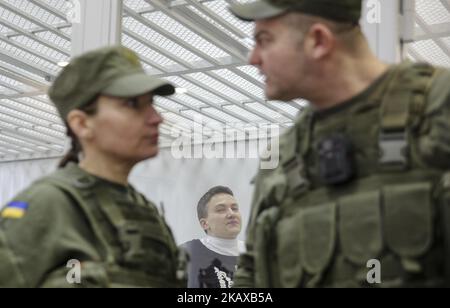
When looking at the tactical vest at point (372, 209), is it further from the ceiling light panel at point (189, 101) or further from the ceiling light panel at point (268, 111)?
the ceiling light panel at point (189, 101)

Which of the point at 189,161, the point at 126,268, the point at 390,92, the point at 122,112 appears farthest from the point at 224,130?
the point at 390,92

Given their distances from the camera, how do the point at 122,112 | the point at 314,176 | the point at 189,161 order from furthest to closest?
1. the point at 189,161
2. the point at 122,112
3. the point at 314,176

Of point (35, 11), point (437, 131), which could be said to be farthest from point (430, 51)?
point (35, 11)

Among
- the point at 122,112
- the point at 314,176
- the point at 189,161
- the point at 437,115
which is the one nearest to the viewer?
the point at 437,115

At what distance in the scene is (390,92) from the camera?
979 millimetres

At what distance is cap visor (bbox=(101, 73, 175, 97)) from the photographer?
3.81 ft

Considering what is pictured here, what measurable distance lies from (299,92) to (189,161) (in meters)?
0.79

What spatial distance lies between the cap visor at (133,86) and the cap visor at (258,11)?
8.0 inches

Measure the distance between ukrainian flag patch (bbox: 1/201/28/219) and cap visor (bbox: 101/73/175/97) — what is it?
0.26 metres

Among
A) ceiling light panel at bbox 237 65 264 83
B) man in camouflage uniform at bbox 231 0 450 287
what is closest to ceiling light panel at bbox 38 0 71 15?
ceiling light panel at bbox 237 65 264 83

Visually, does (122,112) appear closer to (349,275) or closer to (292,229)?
(292,229)

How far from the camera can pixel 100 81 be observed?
3.92ft

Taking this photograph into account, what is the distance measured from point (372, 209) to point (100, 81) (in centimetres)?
56

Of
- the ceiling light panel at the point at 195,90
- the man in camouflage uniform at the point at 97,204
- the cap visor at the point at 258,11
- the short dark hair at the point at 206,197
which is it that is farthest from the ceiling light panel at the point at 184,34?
the cap visor at the point at 258,11
